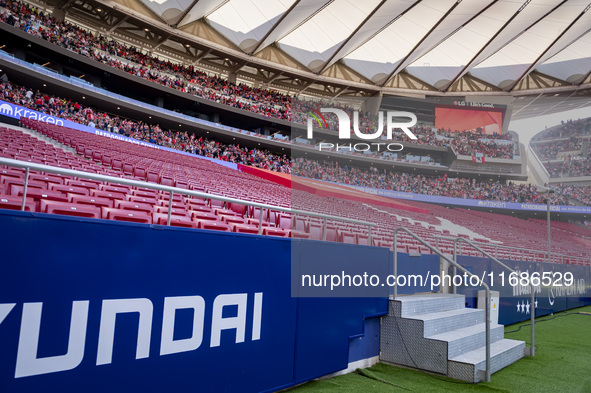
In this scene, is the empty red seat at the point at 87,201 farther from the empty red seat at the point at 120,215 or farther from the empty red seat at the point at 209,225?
the empty red seat at the point at 209,225

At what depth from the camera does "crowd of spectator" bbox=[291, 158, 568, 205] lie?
3603 cm

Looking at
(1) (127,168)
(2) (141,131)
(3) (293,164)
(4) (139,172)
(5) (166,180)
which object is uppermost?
(2) (141,131)

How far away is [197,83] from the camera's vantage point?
35.6 metres

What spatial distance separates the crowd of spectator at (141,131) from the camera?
21806 millimetres

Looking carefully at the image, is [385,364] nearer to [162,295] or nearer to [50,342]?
[162,295]

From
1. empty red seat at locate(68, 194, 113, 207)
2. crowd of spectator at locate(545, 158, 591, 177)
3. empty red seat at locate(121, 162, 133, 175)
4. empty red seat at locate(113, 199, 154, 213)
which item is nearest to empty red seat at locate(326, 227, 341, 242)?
empty red seat at locate(113, 199, 154, 213)

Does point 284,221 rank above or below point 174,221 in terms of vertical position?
above

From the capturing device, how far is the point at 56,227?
2.64 meters

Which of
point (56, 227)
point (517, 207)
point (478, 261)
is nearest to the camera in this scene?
point (56, 227)

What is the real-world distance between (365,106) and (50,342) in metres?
44.6

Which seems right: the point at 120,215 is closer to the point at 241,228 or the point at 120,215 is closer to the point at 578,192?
the point at 241,228

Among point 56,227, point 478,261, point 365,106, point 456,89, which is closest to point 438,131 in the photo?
point 456,89

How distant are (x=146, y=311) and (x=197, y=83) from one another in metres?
35.3

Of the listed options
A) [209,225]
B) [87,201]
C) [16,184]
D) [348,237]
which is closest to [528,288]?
[348,237]
